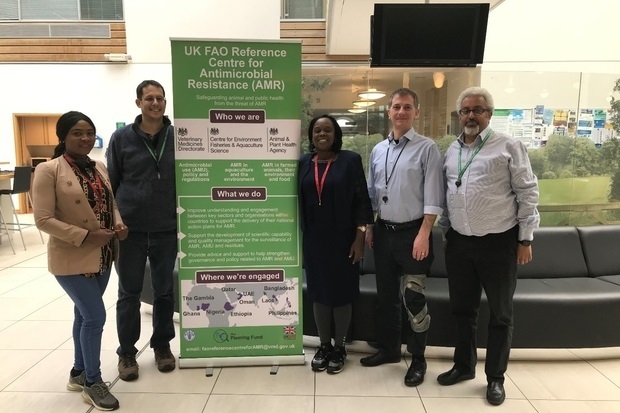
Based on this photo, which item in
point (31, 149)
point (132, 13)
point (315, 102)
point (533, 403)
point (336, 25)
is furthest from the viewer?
point (31, 149)

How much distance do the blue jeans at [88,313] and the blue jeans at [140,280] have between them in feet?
0.74

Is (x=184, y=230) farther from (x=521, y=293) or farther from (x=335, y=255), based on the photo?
(x=521, y=293)

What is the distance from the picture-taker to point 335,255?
2729 millimetres

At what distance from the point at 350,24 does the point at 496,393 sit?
576cm

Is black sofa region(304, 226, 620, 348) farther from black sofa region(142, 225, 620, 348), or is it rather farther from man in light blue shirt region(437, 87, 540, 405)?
man in light blue shirt region(437, 87, 540, 405)

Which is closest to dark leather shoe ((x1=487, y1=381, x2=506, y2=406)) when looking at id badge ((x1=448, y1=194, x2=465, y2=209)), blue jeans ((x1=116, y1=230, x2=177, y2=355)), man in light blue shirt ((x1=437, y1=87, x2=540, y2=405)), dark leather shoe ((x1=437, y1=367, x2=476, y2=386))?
man in light blue shirt ((x1=437, y1=87, x2=540, y2=405))

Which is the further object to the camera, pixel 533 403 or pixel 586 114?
pixel 586 114

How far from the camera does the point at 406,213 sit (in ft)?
8.63

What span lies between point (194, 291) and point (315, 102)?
9.16ft

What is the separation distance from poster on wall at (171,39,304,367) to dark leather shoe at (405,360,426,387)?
75 cm

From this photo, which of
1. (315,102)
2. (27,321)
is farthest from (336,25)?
(27,321)

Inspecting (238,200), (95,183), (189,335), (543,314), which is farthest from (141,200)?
(543,314)

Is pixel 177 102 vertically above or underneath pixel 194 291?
above

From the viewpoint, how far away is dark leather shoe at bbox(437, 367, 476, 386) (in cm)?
271
